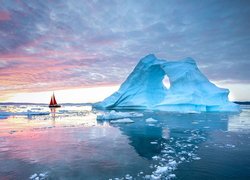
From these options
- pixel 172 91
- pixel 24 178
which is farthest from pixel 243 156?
pixel 172 91

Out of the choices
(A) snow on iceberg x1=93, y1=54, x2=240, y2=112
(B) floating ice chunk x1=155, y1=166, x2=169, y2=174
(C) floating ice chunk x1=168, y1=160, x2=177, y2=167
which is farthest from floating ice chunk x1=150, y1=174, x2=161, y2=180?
(A) snow on iceberg x1=93, y1=54, x2=240, y2=112

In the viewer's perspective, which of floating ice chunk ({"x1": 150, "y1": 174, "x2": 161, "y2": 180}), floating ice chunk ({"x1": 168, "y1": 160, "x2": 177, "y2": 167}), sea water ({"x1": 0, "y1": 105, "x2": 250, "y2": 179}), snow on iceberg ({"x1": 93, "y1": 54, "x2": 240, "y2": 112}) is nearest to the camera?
floating ice chunk ({"x1": 150, "y1": 174, "x2": 161, "y2": 180})

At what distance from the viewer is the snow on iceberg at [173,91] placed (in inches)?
1139

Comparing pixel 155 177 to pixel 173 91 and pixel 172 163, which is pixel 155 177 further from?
pixel 173 91

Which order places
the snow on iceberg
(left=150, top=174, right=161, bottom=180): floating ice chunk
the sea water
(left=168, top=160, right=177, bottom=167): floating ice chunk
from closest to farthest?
1. (left=150, top=174, right=161, bottom=180): floating ice chunk
2. the sea water
3. (left=168, top=160, right=177, bottom=167): floating ice chunk
4. the snow on iceberg

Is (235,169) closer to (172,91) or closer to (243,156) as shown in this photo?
(243,156)

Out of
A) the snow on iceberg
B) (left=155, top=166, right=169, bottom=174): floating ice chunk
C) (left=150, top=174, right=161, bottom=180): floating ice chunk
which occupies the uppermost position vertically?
the snow on iceberg

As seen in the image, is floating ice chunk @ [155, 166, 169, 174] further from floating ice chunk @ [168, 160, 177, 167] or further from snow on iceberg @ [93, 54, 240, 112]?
snow on iceberg @ [93, 54, 240, 112]

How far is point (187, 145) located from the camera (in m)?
8.20

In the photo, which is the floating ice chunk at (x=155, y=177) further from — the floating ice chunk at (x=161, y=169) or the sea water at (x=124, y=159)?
the floating ice chunk at (x=161, y=169)

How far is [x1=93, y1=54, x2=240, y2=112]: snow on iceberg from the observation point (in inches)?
1139

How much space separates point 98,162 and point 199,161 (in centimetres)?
268

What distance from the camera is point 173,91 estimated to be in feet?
99.5

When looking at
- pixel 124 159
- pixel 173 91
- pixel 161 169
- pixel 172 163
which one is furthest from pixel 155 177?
pixel 173 91
